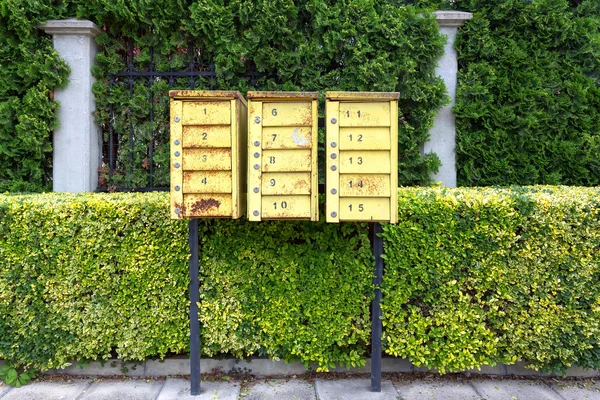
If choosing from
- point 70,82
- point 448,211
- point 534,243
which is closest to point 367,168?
point 448,211

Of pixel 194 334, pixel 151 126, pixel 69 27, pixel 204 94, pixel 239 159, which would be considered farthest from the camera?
pixel 151 126

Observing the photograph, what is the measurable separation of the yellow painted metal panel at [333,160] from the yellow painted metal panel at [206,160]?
752 mm

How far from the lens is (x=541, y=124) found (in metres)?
4.55

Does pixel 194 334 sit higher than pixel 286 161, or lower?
lower

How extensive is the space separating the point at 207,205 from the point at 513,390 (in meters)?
3.13

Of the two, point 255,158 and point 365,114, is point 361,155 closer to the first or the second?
point 365,114

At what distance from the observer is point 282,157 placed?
2.67 m

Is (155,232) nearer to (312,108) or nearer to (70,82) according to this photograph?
(312,108)

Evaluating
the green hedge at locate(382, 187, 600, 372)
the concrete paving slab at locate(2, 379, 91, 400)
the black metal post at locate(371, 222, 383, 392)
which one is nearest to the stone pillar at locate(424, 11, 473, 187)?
the green hedge at locate(382, 187, 600, 372)

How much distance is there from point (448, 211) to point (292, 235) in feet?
4.50

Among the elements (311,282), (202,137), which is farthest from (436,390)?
(202,137)

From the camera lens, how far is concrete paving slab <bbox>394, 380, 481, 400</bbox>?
123 inches

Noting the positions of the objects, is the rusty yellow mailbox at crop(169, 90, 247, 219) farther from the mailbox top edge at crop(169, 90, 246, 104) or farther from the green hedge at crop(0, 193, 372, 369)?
the green hedge at crop(0, 193, 372, 369)

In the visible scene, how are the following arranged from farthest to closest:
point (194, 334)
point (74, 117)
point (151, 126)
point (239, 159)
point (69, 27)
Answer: point (151, 126) → point (74, 117) → point (69, 27) → point (194, 334) → point (239, 159)
